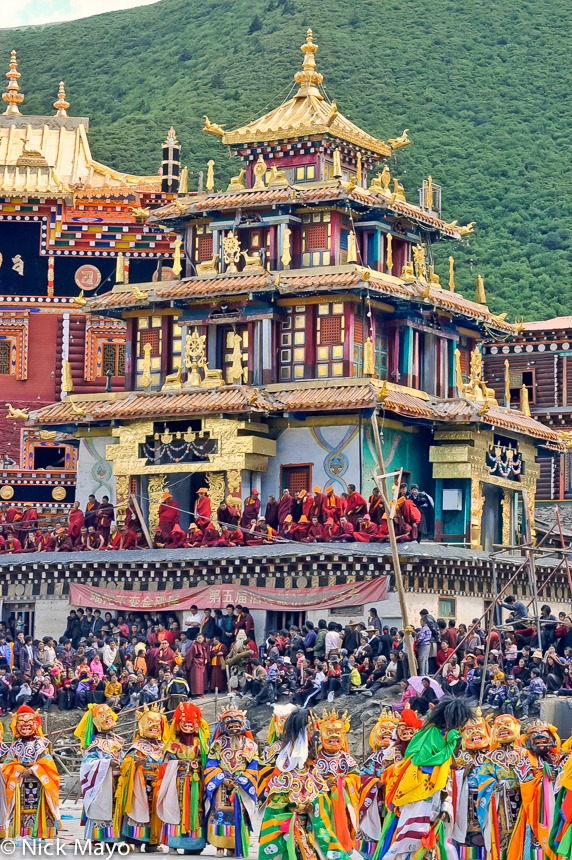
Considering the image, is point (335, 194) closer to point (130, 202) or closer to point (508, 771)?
point (130, 202)

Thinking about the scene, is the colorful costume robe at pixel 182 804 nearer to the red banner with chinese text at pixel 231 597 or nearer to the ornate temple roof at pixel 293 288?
the red banner with chinese text at pixel 231 597

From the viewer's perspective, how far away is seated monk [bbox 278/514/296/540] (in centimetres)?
3834

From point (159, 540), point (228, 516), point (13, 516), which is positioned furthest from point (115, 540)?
point (13, 516)

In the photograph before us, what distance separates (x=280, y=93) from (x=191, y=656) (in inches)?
2218

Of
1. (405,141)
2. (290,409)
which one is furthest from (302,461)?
(405,141)

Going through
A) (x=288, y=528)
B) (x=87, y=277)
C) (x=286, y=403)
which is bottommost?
(x=288, y=528)

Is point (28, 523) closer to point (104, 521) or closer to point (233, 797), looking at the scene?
point (104, 521)

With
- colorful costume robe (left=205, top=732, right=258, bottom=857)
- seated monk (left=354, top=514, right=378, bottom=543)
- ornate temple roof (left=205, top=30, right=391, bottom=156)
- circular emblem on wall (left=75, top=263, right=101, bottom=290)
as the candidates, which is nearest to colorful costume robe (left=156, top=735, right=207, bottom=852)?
colorful costume robe (left=205, top=732, right=258, bottom=857)

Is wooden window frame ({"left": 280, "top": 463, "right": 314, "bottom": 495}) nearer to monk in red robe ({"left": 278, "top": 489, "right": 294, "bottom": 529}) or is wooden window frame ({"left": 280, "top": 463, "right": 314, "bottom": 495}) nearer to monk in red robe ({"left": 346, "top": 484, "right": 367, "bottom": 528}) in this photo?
monk in red robe ({"left": 278, "top": 489, "right": 294, "bottom": 529})

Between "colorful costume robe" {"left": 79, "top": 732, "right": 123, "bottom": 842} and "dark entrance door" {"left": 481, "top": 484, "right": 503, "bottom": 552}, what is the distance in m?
21.2

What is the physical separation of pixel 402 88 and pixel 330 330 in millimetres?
51843

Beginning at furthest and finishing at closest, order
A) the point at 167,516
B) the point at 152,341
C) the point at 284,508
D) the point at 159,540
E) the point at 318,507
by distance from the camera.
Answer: the point at 152,341
the point at 167,516
the point at 159,540
the point at 284,508
the point at 318,507

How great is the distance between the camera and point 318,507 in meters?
38.4

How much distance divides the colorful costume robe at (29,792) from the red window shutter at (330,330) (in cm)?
2132
